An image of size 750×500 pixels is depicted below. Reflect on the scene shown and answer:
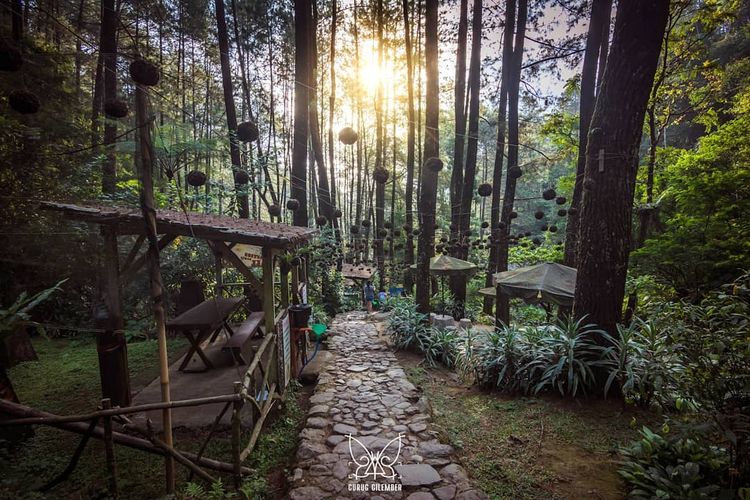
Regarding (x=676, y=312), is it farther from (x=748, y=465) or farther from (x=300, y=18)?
(x=300, y=18)

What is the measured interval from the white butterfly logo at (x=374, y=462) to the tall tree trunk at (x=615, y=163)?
2.93 metres

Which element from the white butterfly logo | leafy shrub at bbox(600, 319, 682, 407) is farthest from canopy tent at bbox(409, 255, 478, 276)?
the white butterfly logo

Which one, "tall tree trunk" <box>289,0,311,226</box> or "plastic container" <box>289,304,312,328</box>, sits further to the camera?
"tall tree trunk" <box>289,0,311,226</box>

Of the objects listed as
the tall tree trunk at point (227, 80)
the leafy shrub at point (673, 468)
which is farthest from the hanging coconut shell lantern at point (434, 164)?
the tall tree trunk at point (227, 80)

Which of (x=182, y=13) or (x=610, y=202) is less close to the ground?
(x=182, y=13)

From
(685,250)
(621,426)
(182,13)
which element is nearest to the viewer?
(621,426)

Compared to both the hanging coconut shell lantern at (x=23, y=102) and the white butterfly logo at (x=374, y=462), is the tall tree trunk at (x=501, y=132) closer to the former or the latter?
the white butterfly logo at (x=374, y=462)

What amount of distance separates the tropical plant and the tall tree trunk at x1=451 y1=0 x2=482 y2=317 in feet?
16.1

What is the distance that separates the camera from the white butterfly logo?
2.73 m

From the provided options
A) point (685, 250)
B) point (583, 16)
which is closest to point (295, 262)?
point (685, 250)

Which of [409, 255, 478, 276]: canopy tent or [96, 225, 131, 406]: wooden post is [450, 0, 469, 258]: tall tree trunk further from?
[96, 225, 131, 406]: wooden post

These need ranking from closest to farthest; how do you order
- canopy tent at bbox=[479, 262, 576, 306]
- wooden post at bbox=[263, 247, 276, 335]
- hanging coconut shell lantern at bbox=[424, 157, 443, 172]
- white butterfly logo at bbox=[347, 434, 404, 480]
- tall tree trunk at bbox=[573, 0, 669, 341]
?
white butterfly logo at bbox=[347, 434, 404, 480] → tall tree trunk at bbox=[573, 0, 669, 341] → wooden post at bbox=[263, 247, 276, 335] → canopy tent at bbox=[479, 262, 576, 306] → hanging coconut shell lantern at bbox=[424, 157, 443, 172]

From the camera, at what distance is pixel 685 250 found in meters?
6.43

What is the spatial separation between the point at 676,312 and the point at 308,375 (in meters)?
4.54
